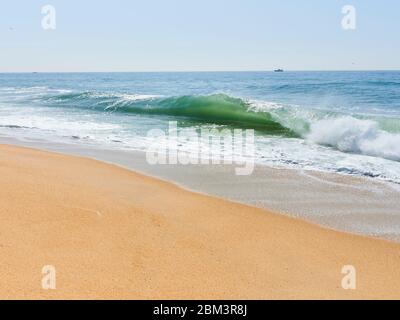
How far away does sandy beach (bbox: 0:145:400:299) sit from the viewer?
2875mm

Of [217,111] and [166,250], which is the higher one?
[217,111]

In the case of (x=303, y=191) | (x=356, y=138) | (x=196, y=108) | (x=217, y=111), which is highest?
(x=196, y=108)

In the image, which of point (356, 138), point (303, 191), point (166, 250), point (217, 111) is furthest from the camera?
point (217, 111)

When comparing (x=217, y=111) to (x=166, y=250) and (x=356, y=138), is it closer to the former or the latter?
(x=356, y=138)

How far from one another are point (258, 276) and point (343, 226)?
6.31 feet

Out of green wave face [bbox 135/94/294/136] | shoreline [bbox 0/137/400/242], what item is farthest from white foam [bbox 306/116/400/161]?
shoreline [bbox 0/137/400/242]

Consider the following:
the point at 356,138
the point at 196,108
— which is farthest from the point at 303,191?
the point at 196,108

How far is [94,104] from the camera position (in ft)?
80.7

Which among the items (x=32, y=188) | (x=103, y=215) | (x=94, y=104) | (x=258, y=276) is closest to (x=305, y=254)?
(x=258, y=276)

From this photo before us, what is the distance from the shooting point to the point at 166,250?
11.5 ft

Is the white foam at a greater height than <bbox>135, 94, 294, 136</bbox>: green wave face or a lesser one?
lesser

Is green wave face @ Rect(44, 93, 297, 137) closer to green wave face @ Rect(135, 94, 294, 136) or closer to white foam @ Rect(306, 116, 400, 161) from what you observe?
green wave face @ Rect(135, 94, 294, 136)

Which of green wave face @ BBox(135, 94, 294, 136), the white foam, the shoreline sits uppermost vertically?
green wave face @ BBox(135, 94, 294, 136)

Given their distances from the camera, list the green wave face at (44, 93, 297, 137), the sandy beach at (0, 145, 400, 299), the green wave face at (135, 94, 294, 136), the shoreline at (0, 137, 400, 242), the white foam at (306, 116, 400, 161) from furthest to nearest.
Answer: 1. the green wave face at (44, 93, 297, 137)
2. the green wave face at (135, 94, 294, 136)
3. the white foam at (306, 116, 400, 161)
4. the shoreline at (0, 137, 400, 242)
5. the sandy beach at (0, 145, 400, 299)
